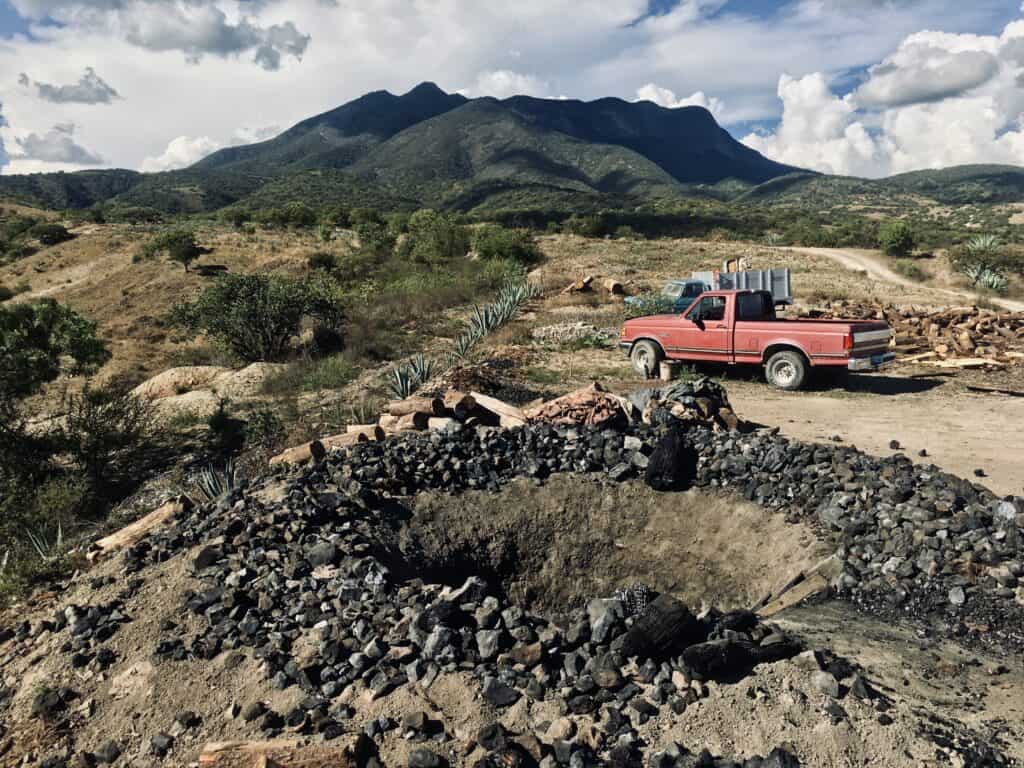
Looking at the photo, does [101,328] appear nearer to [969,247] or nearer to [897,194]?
[969,247]

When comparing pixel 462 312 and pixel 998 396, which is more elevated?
pixel 462 312

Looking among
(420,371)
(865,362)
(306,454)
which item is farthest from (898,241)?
(306,454)

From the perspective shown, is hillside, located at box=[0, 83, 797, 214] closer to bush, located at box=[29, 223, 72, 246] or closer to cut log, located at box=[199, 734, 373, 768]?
bush, located at box=[29, 223, 72, 246]

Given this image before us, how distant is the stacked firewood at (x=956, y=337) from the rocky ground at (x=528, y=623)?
23.7ft

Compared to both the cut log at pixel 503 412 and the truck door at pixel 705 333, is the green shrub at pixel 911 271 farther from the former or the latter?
the cut log at pixel 503 412

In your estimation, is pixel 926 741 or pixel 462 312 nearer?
pixel 926 741

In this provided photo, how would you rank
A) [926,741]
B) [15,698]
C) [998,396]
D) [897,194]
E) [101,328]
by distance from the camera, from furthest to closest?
1. [897,194]
2. [101,328]
3. [998,396]
4. [15,698]
5. [926,741]

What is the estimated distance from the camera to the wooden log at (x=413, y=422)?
295 inches

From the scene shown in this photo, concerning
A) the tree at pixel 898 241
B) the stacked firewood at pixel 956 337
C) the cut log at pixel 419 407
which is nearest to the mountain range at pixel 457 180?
the tree at pixel 898 241

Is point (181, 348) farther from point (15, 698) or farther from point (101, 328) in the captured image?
point (15, 698)

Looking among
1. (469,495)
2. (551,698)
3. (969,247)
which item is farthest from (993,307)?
(551,698)

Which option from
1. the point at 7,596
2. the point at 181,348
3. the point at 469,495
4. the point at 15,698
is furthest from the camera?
the point at 181,348

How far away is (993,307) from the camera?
18.5m

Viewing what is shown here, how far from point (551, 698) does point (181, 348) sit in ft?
60.0
